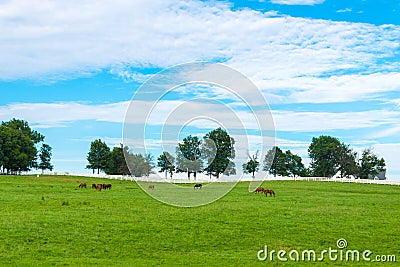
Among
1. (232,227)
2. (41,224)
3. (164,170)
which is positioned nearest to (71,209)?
(41,224)

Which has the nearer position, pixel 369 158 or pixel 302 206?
pixel 302 206

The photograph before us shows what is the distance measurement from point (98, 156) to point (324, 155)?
2247 inches

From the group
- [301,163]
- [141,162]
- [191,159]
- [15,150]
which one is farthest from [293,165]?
[141,162]

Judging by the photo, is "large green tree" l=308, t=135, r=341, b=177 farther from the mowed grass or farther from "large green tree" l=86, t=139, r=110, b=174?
the mowed grass

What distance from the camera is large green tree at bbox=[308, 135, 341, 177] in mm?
127062

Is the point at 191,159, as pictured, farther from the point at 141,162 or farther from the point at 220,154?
the point at 141,162

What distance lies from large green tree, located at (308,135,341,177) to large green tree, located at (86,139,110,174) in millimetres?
52656

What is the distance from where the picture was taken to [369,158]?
125 m

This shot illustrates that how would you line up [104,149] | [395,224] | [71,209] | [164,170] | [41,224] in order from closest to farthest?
[41,224] → [395,224] → [71,209] → [164,170] → [104,149]

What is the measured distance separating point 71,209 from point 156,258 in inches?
526

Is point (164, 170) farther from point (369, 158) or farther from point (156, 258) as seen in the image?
point (156, 258)

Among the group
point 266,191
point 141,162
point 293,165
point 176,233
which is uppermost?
point 293,165

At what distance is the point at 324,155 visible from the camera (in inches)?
5069

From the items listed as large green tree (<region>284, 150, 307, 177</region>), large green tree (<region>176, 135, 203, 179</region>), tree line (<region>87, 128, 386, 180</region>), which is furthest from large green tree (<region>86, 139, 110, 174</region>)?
large green tree (<region>284, 150, 307, 177</region>)
